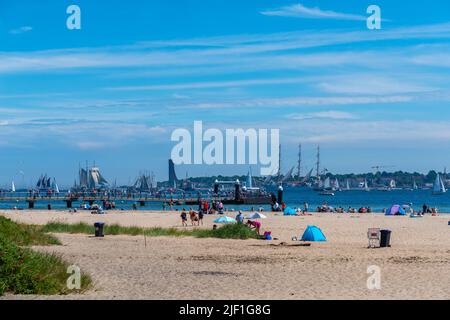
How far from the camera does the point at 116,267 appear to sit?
19797 millimetres

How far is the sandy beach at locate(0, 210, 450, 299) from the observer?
50.5 feet

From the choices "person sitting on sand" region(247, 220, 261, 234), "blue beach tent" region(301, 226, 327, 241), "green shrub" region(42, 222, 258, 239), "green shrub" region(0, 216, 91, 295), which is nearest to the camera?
"green shrub" region(0, 216, 91, 295)

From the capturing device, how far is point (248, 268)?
20.1 metres

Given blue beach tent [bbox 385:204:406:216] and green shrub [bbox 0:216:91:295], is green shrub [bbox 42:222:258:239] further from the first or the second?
blue beach tent [bbox 385:204:406:216]

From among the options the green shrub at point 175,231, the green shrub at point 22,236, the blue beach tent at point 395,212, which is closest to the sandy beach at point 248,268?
the green shrub at point 22,236

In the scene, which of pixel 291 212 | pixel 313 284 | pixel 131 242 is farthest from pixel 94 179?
pixel 313 284

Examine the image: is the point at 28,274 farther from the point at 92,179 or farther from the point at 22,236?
the point at 92,179

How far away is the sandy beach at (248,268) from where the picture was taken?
50.5 feet

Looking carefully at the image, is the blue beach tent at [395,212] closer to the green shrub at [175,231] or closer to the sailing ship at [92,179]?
the green shrub at [175,231]

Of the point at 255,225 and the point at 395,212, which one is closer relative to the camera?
the point at 255,225

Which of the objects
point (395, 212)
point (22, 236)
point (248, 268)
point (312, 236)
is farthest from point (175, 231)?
point (395, 212)

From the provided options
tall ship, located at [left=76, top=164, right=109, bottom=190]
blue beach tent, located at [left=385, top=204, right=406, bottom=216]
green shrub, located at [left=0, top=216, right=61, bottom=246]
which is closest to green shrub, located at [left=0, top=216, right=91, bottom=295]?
green shrub, located at [left=0, top=216, right=61, bottom=246]

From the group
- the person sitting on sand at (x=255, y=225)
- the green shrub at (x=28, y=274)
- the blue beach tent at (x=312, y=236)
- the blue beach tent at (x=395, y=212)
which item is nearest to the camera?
the green shrub at (x=28, y=274)
